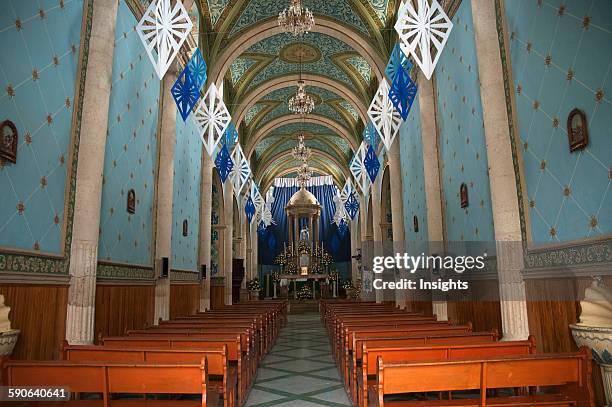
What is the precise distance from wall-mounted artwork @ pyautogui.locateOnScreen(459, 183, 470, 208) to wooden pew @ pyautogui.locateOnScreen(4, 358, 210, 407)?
5753mm

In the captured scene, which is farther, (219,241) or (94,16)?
(219,241)

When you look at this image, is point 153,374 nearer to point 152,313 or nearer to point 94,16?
Result: point 94,16

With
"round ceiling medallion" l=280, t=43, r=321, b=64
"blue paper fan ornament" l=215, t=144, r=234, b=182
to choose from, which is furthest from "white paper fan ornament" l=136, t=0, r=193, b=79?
"round ceiling medallion" l=280, t=43, r=321, b=64

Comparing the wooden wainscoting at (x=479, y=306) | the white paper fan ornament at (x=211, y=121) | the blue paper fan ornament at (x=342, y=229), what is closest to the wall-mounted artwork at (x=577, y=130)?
the wooden wainscoting at (x=479, y=306)

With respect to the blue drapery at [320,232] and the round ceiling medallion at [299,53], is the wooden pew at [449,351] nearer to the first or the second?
the round ceiling medallion at [299,53]

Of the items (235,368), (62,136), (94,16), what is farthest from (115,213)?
(235,368)

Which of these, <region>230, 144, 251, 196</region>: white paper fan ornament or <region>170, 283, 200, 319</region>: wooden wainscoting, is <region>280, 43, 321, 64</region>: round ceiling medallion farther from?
<region>170, 283, 200, 319</region>: wooden wainscoting

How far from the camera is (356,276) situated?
24.8 metres

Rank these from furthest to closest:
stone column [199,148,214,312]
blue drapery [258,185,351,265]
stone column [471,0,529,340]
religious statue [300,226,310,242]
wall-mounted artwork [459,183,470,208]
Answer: blue drapery [258,185,351,265], religious statue [300,226,310,242], stone column [199,148,214,312], wall-mounted artwork [459,183,470,208], stone column [471,0,529,340]

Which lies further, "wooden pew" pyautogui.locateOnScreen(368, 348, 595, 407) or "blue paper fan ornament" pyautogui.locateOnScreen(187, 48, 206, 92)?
"blue paper fan ornament" pyautogui.locateOnScreen(187, 48, 206, 92)

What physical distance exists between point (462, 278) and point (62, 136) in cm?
681

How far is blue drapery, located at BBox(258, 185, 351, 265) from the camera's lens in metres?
31.3

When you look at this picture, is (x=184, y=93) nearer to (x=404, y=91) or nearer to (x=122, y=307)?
(x=122, y=307)

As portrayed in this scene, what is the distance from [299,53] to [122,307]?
1197 centimetres
